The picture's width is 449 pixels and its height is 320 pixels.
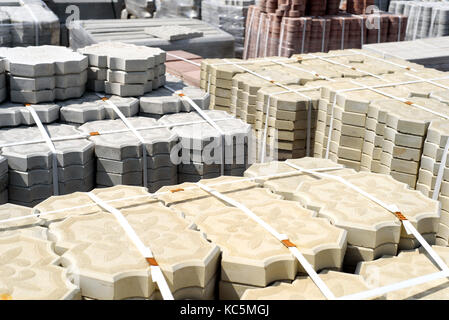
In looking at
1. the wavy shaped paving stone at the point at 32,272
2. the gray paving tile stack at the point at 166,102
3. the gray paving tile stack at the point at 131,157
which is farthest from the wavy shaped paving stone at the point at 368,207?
the gray paving tile stack at the point at 166,102

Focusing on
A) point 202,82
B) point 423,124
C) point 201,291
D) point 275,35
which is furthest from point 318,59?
point 201,291

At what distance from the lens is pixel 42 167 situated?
6.46 metres

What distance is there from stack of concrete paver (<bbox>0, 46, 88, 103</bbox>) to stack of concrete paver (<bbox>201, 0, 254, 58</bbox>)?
7.97 m

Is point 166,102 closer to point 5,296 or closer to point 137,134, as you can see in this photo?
point 137,134

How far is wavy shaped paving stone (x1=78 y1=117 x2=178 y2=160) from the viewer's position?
6.76m

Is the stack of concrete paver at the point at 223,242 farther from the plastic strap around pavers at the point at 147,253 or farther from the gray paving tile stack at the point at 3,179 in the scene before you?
the gray paving tile stack at the point at 3,179

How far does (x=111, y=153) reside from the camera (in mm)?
6762

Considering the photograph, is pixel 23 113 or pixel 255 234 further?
pixel 23 113

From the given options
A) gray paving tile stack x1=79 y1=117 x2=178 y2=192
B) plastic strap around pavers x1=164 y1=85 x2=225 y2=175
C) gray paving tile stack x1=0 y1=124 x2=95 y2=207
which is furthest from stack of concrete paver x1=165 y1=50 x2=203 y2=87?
gray paving tile stack x1=0 y1=124 x2=95 y2=207

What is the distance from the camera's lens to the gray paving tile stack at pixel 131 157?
22.2 feet

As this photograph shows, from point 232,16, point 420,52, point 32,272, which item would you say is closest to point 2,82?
point 32,272

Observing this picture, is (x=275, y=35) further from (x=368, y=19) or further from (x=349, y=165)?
(x=349, y=165)

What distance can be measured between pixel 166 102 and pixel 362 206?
12.4 feet

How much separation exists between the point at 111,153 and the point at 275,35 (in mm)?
8042
